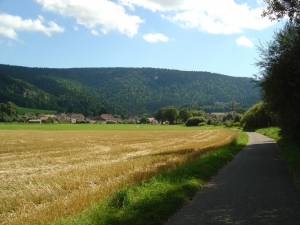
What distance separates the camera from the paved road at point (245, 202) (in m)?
6.79

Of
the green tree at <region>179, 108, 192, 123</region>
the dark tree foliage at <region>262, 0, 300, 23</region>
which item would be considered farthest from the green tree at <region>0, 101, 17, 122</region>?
the dark tree foliage at <region>262, 0, 300, 23</region>

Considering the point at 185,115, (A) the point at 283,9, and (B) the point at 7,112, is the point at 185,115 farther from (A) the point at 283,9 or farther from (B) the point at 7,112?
(A) the point at 283,9

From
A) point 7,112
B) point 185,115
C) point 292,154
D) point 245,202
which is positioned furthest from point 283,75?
point 185,115

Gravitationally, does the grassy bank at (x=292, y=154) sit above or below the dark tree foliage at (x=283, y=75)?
below

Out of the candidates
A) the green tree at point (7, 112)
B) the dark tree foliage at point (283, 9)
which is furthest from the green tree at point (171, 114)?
the dark tree foliage at point (283, 9)

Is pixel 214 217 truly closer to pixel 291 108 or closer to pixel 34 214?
pixel 34 214

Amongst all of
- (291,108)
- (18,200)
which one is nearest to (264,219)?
(18,200)

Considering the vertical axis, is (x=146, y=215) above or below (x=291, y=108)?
below

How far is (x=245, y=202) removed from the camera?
8273 mm

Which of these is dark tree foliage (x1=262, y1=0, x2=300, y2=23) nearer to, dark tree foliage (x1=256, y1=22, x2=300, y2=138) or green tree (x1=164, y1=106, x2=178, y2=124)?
dark tree foliage (x1=256, y1=22, x2=300, y2=138)

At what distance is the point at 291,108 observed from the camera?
20500mm

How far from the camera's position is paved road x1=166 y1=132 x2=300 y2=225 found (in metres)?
6.79

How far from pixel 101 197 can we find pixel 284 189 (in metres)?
5.93

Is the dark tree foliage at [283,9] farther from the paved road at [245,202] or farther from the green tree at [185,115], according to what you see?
the green tree at [185,115]
